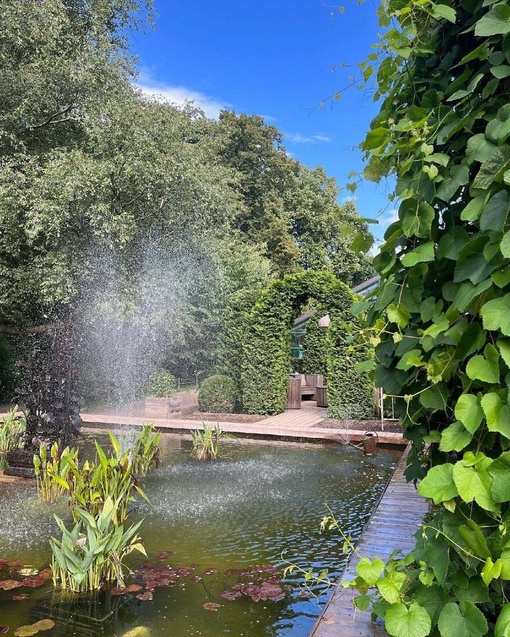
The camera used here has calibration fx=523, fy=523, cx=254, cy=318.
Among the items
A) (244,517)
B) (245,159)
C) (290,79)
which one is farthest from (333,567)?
(245,159)

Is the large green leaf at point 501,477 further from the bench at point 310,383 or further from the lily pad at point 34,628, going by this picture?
the bench at point 310,383

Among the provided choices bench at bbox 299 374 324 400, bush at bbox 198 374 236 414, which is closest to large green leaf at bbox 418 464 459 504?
bush at bbox 198 374 236 414

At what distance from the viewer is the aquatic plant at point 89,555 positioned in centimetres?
306

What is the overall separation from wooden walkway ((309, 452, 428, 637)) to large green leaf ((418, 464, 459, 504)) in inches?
52.2

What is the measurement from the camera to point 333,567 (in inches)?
142

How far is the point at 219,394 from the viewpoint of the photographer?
36.1 feet

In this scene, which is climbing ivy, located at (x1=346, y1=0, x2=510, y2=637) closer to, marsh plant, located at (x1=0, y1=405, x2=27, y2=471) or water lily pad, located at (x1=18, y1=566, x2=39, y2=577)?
water lily pad, located at (x1=18, y1=566, x2=39, y2=577)

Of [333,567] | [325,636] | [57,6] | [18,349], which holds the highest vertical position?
[57,6]

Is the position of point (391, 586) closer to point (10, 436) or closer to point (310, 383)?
point (10, 436)

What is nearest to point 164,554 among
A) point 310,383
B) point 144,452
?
point 144,452

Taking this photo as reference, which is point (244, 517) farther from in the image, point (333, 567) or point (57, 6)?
point (57, 6)

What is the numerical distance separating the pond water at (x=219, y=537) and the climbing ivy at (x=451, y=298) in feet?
6.32

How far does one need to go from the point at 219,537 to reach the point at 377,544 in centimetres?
144

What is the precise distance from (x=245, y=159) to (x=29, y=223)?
2195cm
